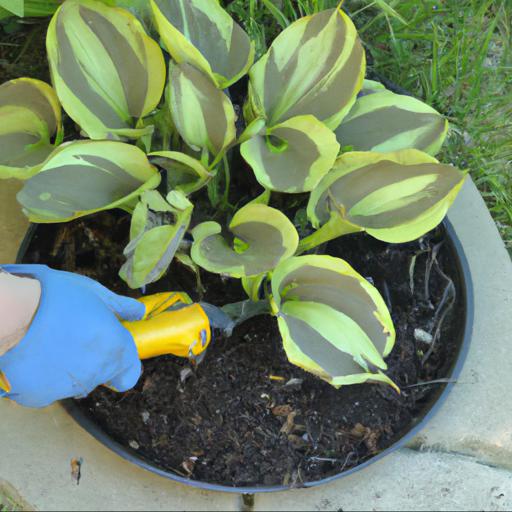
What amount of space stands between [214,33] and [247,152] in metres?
0.19

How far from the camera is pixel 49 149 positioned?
0.83 m

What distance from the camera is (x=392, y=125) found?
2.74 ft

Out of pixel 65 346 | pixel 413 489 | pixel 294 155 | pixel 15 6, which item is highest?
pixel 15 6

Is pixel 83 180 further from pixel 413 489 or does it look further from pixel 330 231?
pixel 413 489

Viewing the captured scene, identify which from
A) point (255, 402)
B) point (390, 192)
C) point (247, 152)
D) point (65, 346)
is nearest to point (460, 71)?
point (390, 192)

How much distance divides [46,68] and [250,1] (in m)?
0.42

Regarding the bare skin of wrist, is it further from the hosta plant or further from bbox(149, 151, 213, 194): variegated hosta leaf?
bbox(149, 151, 213, 194): variegated hosta leaf

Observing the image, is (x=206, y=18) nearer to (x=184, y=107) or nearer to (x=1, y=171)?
(x=184, y=107)

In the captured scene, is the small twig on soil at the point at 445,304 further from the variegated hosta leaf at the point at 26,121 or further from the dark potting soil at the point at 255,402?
the variegated hosta leaf at the point at 26,121

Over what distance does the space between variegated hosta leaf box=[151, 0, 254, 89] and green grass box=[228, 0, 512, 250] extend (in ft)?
0.98

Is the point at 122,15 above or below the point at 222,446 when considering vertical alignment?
above

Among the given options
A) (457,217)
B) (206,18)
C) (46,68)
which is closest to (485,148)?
(457,217)

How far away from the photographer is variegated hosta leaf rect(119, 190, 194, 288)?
2.23 feet

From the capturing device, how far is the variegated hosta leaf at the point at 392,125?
826mm
